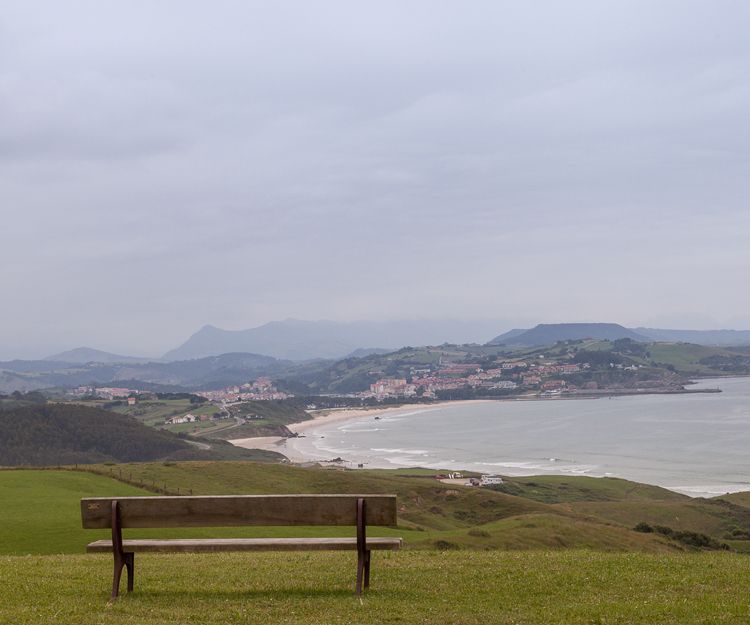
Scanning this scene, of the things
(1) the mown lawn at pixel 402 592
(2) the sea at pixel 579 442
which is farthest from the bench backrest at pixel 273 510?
(2) the sea at pixel 579 442

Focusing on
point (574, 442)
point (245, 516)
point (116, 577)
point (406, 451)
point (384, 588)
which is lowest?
point (406, 451)

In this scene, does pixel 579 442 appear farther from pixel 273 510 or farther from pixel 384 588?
pixel 273 510

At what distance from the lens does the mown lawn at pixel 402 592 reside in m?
7.93

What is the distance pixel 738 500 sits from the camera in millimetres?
54188

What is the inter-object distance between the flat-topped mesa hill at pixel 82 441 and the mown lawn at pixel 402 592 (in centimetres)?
9432

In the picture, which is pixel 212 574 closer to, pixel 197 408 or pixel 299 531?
pixel 299 531

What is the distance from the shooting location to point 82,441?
373ft

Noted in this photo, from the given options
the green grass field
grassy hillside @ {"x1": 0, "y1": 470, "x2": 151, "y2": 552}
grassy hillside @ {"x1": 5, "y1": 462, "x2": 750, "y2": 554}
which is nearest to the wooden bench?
the green grass field

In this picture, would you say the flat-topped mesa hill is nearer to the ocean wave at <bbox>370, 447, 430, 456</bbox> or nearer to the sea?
the ocean wave at <bbox>370, 447, 430, 456</bbox>

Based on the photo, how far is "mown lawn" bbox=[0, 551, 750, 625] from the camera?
7930 millimetres

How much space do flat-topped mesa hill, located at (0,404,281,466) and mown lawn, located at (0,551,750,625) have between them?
309 ft

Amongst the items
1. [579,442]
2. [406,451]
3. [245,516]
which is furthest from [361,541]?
[579,442]

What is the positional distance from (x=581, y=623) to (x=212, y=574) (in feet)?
18.3

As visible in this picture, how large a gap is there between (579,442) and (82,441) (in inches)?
2812
